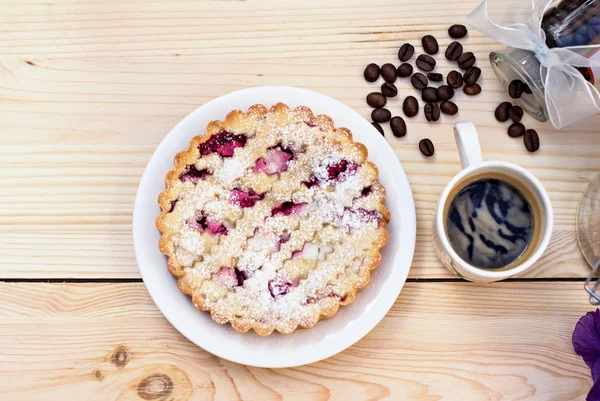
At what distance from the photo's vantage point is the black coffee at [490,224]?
1.24 m

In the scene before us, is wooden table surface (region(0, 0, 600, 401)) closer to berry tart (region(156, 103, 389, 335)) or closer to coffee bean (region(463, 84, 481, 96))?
coffee bean (region(463, 84, 481, 96))

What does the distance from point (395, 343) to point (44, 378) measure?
74 centimetres

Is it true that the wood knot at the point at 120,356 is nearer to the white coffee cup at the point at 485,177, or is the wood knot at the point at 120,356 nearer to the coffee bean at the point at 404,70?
the white coffee cup at the point at 485,177

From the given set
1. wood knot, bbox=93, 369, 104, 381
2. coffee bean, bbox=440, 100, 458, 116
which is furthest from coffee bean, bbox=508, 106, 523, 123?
wood knot, bbox=93, 369, 104, 381

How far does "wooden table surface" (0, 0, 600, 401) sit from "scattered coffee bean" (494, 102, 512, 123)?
0.02 meters

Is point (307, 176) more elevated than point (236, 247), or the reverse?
point (307, 176)

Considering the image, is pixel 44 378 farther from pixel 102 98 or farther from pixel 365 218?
pixel 365 218

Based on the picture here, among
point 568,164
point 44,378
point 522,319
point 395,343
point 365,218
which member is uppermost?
point 568,164

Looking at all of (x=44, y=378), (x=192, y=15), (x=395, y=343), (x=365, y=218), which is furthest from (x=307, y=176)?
(x=44, y=378)

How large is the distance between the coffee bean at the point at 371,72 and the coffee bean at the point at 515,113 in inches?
12.0

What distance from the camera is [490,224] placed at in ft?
4.09

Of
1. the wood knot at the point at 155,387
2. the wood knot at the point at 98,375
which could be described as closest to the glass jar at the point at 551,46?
the wood knot at the point at 155,387

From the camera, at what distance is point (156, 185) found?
4.33ft

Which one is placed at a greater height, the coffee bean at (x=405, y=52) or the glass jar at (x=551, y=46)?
the glass jar at (x=551, y=46)
